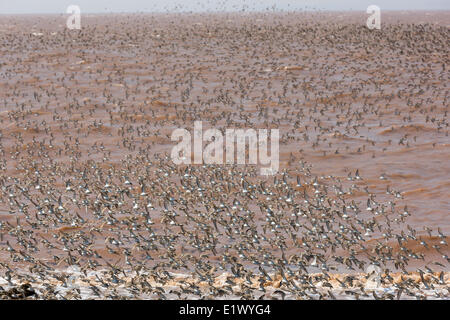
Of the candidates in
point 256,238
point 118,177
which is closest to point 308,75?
point 118,177

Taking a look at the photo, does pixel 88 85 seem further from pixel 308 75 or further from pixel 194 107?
pixel 308 75

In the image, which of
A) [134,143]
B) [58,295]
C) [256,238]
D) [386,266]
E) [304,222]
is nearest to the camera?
[58,295]

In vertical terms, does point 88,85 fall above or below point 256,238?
above

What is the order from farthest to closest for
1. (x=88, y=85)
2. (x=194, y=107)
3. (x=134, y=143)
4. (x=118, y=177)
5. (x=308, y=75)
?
(x=308, y=75) → (x=88, y=85) → (x=194, y=107) → (x=134, y=143) → (x=118, y=177)

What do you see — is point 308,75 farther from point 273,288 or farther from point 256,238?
point 273,288
